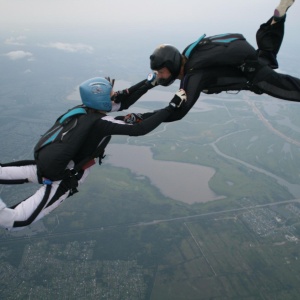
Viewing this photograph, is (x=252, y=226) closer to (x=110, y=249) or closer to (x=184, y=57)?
(x=110, y=249)

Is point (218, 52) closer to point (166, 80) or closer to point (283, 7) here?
point (166, 80)

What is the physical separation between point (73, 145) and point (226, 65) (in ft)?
8.55

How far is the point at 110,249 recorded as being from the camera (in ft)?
139

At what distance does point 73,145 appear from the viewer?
4.17m

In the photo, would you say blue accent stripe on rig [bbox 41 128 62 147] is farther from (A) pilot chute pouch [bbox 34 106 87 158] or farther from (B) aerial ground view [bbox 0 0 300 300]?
(B) aerial ground view [bbox 0 0 300 300]

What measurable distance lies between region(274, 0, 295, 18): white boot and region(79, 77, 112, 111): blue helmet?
9.45 feet

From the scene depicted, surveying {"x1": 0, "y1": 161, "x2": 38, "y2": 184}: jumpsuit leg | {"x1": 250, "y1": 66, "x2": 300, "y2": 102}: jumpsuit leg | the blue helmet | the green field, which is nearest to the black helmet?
the blue helmet

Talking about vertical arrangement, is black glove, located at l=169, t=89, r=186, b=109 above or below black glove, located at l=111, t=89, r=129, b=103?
above

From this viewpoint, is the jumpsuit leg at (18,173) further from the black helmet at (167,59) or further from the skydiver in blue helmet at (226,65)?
the black helmet at (167,59)

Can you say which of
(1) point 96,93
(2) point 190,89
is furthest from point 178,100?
(1) point 96,93

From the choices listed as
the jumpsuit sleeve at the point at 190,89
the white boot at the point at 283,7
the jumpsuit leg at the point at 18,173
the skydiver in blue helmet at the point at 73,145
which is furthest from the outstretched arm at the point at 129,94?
the white boot at the point at 283,7

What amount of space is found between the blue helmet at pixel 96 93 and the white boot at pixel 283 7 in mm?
2879

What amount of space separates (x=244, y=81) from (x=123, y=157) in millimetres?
62190

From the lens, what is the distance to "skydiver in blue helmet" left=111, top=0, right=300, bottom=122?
436cm
